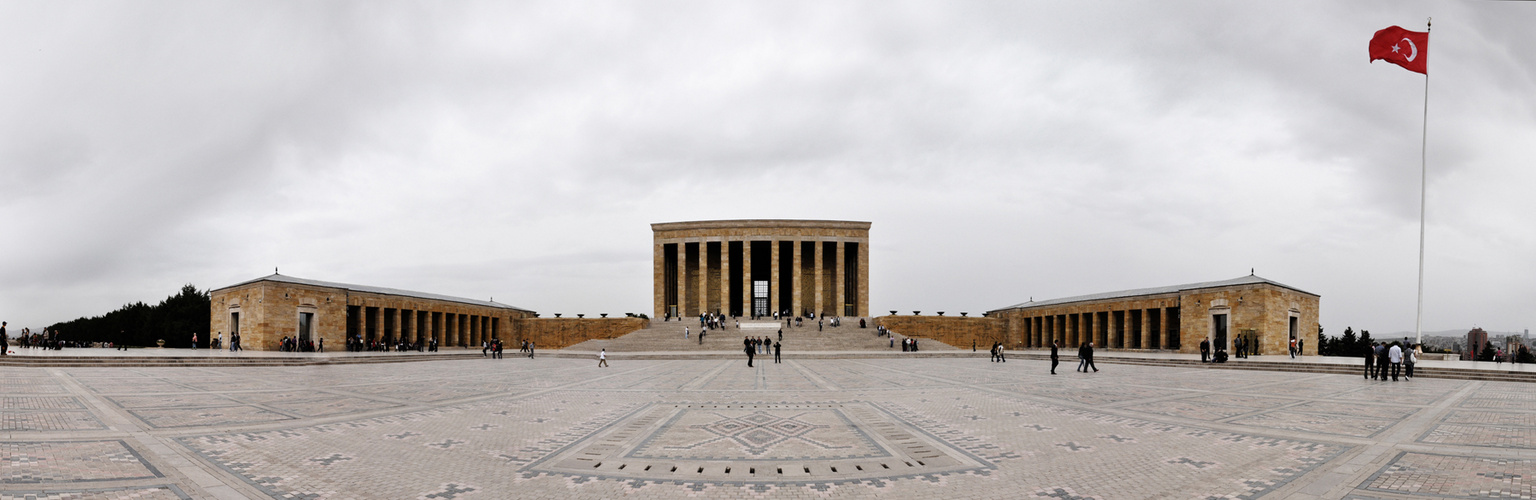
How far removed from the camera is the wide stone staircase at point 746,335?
4019cm

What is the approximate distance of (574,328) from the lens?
170 feet

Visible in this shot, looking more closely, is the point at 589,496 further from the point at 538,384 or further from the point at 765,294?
the point at 765,294

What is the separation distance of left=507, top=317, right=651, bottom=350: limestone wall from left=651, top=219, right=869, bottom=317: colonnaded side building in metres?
9.42

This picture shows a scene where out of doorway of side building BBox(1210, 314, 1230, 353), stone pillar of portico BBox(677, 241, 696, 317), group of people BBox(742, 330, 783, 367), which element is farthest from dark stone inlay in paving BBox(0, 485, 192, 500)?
stone pillar of portico BBox(677, 241, 696, 317)

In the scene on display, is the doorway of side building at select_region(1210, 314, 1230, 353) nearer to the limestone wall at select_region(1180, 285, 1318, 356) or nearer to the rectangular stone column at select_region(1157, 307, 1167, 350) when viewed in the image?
the limestone wall at select_region(1180, 285, 1318, 356)

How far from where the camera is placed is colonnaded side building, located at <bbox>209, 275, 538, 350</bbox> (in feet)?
122

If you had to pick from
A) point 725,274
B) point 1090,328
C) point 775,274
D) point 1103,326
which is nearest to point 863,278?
point 775,274

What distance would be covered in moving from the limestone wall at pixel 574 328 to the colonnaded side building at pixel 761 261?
30.9 ft

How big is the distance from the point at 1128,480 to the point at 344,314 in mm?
42894

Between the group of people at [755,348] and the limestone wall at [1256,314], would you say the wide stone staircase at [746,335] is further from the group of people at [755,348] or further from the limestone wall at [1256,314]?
the limestone wall at [1256,314]

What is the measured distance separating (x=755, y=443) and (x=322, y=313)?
3880cm

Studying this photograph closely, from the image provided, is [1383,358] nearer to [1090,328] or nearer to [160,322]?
[1090,328]

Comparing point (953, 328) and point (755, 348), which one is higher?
point (755, 348)

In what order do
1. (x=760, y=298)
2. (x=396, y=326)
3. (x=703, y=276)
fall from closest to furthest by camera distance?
(x=396, y=326)
(x=703, y=276)
(x=760, y=298)
